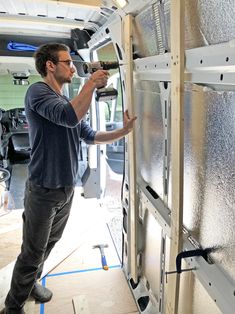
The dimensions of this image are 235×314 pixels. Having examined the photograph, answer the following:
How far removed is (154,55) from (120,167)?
14.1ft

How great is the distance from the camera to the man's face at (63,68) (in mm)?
1812

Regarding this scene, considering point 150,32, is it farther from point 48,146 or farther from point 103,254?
point 103,254

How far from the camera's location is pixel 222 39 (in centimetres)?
93

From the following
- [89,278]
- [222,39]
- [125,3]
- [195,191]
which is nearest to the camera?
[222,39]

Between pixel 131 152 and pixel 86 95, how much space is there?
52cm

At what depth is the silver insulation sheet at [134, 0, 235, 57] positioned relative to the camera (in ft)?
2.97

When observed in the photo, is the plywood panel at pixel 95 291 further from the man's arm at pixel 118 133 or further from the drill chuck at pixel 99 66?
the drill chuck at pixel 99 66

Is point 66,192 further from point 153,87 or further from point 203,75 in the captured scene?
point 203,75

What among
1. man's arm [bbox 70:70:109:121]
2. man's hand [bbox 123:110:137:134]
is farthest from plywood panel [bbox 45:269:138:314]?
man's arm [bbox 70:70:109:121]

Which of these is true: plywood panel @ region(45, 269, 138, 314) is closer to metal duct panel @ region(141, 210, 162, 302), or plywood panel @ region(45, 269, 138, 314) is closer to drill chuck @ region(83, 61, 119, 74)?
metal duct panel @ region(141, 210, 162, 302)

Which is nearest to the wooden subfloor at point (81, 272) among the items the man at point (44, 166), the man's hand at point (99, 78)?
the man at point (44, 166)

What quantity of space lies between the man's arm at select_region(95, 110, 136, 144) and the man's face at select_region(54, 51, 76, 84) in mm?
432

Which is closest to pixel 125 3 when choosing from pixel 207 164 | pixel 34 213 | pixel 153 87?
pixel 153 87

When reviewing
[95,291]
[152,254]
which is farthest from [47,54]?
[95,291]
